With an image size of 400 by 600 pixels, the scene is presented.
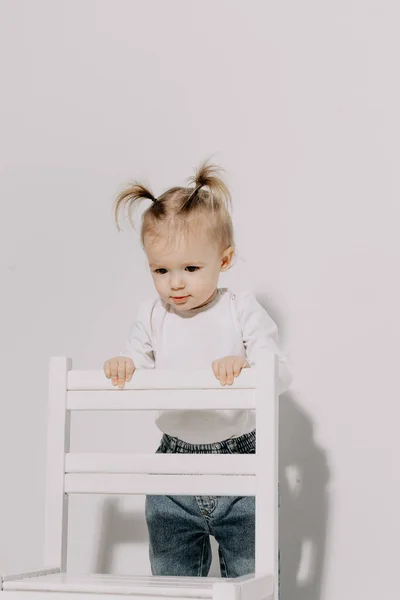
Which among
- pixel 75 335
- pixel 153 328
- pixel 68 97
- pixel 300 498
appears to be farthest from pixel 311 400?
pixel 68 97

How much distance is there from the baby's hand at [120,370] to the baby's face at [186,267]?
0.12m

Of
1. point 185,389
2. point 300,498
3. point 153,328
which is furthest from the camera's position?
point 300,498

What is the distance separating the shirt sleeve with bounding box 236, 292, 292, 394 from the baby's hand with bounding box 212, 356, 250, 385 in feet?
0.26

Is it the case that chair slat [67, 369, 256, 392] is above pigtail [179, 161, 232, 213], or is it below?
below

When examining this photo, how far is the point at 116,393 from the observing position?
4.32 ft

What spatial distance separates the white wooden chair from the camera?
1.20 meters

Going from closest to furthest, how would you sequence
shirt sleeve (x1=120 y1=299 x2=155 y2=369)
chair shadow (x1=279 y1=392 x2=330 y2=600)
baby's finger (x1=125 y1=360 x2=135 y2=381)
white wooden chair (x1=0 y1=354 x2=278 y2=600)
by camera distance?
Answer: 1. white wooden chair (x1=0 y1=354 x2=278 y2=600)
2. baby's finger (x1=125 y1=360 x2=135 y2=381)
3. shirt sleeve (x1=120 y1=299 x2=155 y2=369)
4. chair shadow (x1=279 y1=392 x2=330 y2=600)

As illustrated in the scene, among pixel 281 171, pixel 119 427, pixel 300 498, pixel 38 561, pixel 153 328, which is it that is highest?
pixel 281 171

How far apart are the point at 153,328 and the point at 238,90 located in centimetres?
52

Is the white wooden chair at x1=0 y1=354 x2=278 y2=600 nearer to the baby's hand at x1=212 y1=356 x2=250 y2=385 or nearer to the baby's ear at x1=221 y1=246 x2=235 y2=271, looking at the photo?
the baby's hand at x1=212 y1=356 x2=250 y2=385

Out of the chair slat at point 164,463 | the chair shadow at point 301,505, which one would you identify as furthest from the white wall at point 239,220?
the chair slat at point 164,463

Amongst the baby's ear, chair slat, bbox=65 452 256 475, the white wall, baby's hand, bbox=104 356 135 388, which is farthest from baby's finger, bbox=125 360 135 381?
the white wall

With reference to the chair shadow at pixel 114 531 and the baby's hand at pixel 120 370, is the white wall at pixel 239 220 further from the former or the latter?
the baby's hand at pixel 120 370

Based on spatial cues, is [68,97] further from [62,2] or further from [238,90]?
[238,90]
